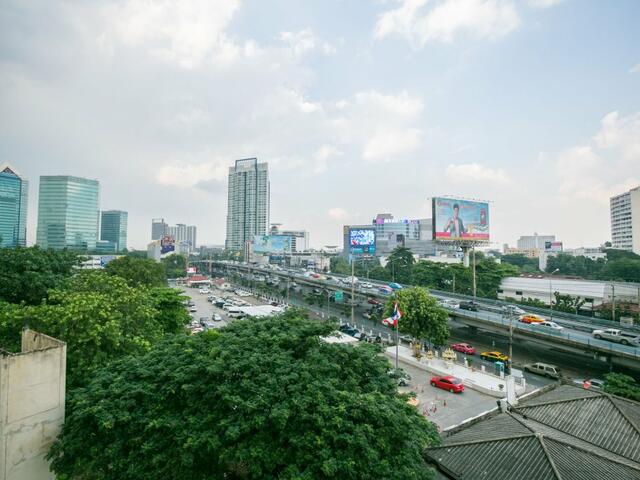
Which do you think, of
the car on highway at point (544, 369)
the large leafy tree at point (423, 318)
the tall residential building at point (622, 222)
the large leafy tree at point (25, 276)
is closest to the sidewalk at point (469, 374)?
the large leafy tree at point (423, 318)

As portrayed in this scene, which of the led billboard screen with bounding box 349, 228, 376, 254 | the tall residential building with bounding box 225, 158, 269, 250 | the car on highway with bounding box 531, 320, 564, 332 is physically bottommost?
the car on highway with bounding box 531, 320, 564, 332

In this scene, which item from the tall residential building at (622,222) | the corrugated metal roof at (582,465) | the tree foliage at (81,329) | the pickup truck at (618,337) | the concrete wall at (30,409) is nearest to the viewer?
the corrugated metal roof at (582,465)

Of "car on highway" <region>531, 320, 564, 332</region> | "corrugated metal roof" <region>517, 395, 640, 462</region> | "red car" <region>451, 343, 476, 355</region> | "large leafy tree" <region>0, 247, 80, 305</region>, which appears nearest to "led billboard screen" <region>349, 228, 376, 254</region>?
"red car" <region>451, 343, 476, 355</region>

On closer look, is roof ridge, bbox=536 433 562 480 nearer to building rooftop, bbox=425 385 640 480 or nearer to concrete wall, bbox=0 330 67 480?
building rooftop, bbox=425 385 640 480

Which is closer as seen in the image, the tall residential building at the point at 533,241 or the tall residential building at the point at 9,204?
the tall residential building at the point at 9,204

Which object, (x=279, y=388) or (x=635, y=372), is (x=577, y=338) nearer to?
(x=635, y=372)

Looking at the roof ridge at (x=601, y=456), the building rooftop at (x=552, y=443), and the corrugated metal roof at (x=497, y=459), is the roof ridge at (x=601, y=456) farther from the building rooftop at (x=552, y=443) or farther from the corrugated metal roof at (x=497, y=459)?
the corrugated metal roof at (x=497, y=459)
